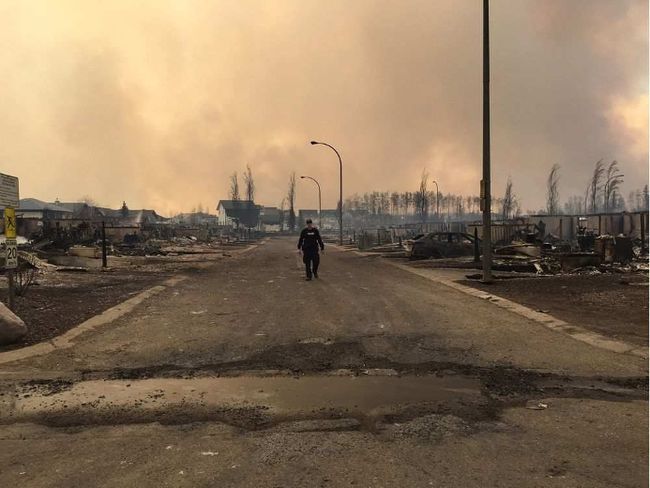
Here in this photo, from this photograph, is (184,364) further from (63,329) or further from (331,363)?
(63,329)

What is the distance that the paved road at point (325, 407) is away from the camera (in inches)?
138

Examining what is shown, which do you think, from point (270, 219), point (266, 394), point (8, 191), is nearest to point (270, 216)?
point (270, 219)

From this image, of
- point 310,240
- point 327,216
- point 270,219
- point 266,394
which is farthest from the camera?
point 327,216

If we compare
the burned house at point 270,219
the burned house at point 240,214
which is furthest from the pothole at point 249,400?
the burned house at point 270,219

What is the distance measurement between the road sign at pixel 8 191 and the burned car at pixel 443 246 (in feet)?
64.0

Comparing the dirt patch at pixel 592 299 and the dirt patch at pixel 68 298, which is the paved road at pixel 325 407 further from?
the dirt patch at pixel 592 299

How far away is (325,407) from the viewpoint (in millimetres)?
4758

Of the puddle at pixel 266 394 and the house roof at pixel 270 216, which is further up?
the house roof at pixel 270 216

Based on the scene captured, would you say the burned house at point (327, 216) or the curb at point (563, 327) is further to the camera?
the burned house at point (327, 216)

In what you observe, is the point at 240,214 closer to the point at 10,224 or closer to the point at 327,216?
the point at 327,216

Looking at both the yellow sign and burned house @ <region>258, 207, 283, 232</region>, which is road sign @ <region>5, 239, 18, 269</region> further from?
burned house @ <region>258, 207, 283, 232</region>

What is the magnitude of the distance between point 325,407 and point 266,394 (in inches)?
27.7

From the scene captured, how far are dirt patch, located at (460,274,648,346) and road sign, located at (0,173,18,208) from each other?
9.88m

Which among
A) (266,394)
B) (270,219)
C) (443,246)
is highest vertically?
(270,219)
